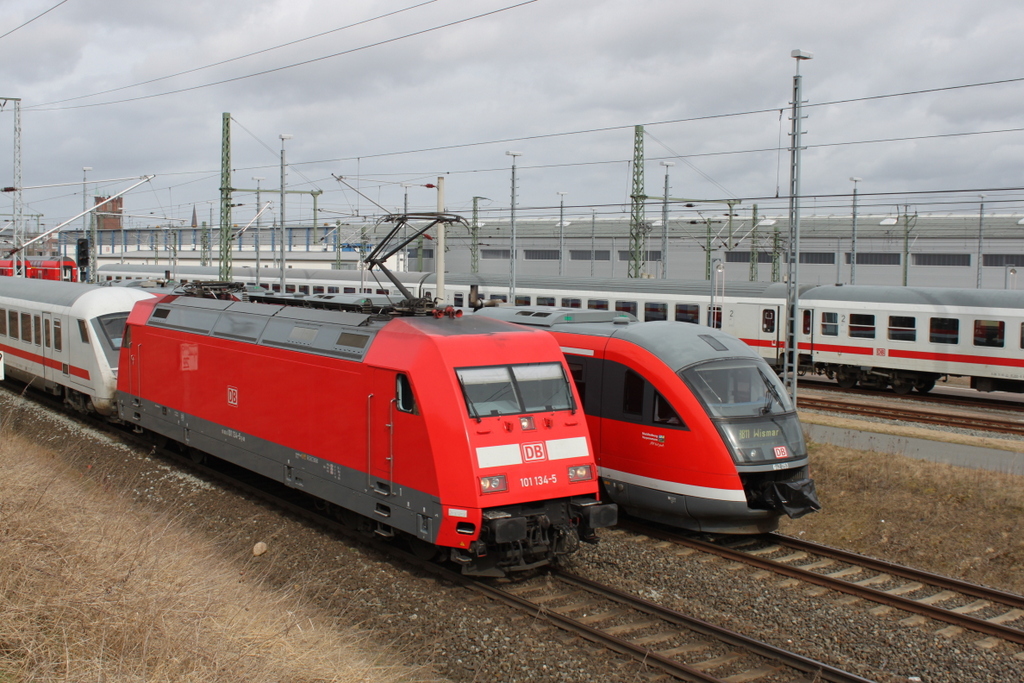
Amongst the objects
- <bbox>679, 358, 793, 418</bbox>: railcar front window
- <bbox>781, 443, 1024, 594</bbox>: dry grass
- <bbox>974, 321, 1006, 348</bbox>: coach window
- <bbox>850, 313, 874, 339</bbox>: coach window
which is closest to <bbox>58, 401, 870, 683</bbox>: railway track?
<bbox>679, 358, 793, 418</bbox>: railcar front window

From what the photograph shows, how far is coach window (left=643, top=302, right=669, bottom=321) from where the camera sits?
29.6 metres

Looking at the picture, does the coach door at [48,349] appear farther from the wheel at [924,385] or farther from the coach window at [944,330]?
the wheel at [924,385]

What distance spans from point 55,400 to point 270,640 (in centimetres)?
1801

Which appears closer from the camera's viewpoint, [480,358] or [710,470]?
[480,358]

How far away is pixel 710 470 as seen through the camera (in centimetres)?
1095

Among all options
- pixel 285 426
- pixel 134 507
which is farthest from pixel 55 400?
pixel 285 426

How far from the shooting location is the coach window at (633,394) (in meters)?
11.8

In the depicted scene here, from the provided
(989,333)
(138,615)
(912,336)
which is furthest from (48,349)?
(989,333)

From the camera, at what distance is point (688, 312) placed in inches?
1147

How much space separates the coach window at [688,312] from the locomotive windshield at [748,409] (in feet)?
56.3

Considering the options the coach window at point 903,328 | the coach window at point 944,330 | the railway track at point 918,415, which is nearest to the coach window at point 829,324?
the coach window at point 903,328

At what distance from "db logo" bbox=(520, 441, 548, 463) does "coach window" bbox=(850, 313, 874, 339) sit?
19.3 metres

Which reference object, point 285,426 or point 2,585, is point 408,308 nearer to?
point 285,426

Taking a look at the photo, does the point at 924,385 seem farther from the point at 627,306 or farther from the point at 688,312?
the point at 627,306
